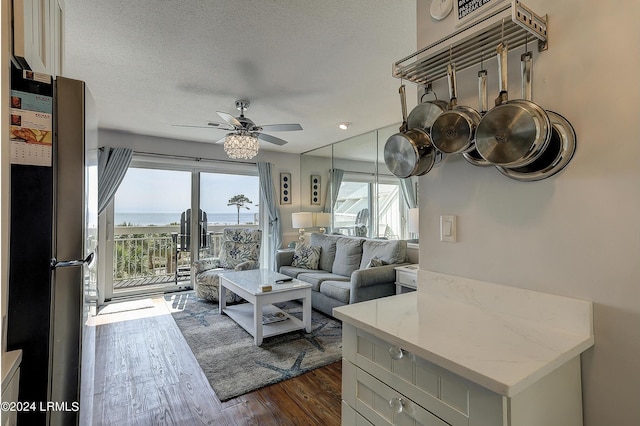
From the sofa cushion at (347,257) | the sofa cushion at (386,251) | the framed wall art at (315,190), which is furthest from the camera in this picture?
the framed wall art at (315,190)

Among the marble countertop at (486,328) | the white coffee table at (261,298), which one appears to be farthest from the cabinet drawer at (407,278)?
the marble countertop at (486,328)

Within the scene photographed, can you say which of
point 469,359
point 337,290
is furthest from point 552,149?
point 337,290

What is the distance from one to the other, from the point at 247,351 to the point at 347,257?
6.01 ft

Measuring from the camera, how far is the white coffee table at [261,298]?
288 centimetres

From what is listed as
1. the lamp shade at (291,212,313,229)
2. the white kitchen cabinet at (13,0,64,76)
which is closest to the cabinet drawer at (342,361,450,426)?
the white kitchen cabinet at (13,0,64,76)

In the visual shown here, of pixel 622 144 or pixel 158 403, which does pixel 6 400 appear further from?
pixel 622 144

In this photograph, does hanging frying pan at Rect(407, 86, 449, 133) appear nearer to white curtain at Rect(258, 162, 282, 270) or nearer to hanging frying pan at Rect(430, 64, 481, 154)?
hanging frying pan at Rect(430, 64, 481, 154)

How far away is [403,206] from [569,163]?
333 cm

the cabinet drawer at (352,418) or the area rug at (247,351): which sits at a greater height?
the cabinet drawer at (352,418)

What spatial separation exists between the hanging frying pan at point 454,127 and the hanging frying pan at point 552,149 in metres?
0.19

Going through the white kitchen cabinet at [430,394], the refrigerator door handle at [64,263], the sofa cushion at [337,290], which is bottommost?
the sofa cushion at [337,290]

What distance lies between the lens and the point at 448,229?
1.41 metres

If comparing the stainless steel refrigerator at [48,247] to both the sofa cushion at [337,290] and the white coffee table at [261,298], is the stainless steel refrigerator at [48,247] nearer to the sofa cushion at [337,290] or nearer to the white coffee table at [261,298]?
the white coffee table at [261,298]

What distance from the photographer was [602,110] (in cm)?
96
